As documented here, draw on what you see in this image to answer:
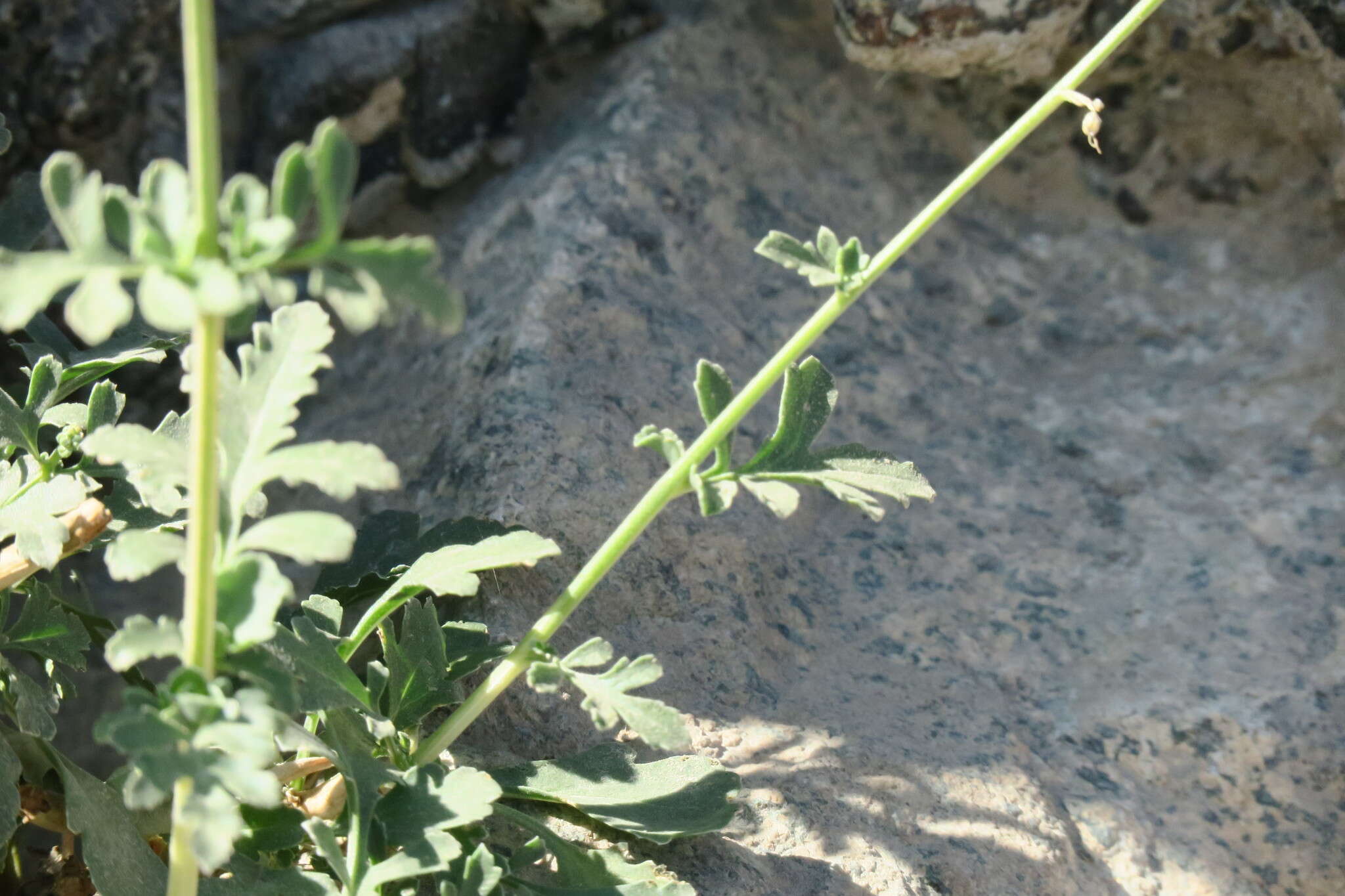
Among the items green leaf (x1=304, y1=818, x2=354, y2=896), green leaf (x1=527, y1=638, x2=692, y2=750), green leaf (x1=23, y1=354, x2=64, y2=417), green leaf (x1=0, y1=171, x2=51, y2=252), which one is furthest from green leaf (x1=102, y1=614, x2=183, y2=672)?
green leaf (x1=0, y1=171, x2=51, y2=252)

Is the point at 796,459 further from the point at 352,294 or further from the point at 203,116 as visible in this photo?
the point at 203,116

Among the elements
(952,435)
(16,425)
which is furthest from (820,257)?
(952,435)

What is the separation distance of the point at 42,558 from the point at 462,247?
42.5 inches

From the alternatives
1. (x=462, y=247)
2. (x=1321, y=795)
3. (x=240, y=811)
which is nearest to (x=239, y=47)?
(x=462, y=247)

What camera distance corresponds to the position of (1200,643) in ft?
5.59

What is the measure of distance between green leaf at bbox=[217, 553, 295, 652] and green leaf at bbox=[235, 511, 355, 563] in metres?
0.02

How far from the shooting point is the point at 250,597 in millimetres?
911

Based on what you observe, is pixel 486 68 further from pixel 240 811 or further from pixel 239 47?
pixel 240 811

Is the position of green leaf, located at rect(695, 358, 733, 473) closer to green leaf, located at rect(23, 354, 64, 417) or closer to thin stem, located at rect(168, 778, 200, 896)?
thin stem, located at rect(168, 778, 200, 896)

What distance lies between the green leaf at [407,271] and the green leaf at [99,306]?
0.14 meters

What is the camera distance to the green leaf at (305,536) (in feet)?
2.79

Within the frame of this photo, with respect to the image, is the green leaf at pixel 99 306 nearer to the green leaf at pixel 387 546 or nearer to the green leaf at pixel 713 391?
the green leaf at pixel 713 391

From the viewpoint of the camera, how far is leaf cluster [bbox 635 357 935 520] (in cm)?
111

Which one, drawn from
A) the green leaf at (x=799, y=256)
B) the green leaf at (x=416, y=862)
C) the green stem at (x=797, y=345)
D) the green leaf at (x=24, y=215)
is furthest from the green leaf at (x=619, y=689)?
the green leaf at (x=24, y=215)
